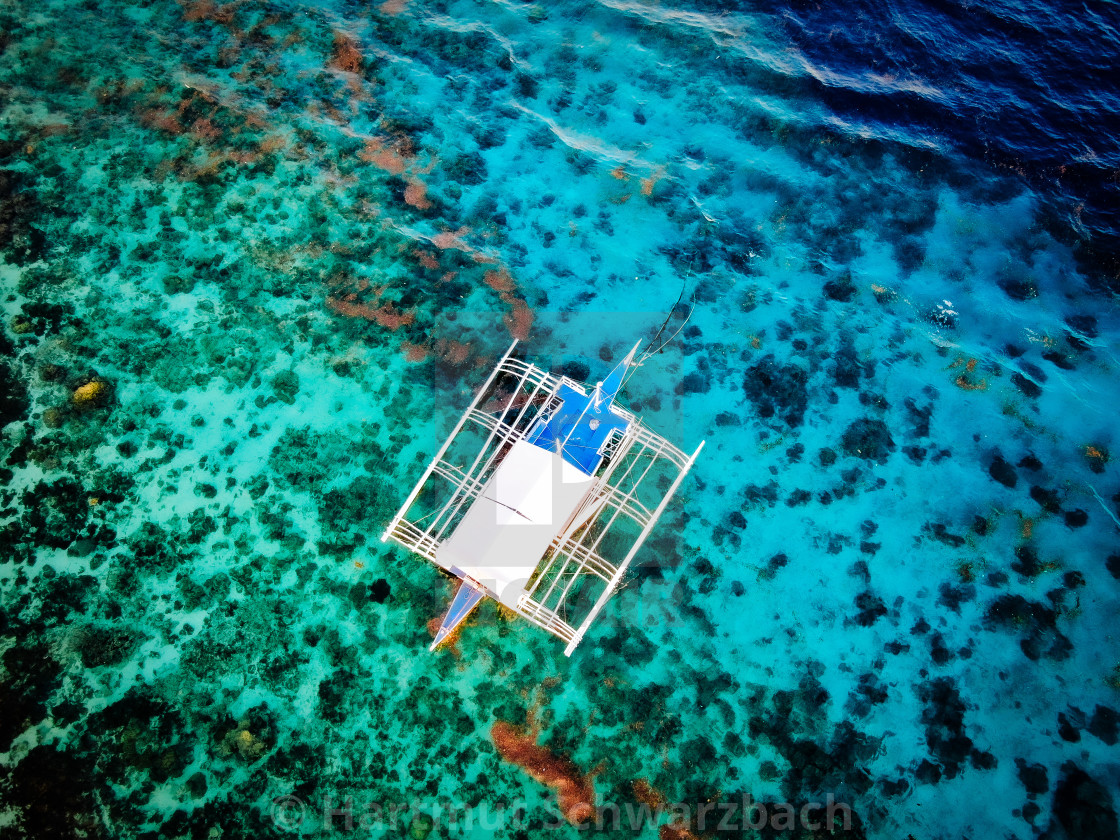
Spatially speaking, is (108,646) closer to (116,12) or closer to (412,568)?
(412,568)

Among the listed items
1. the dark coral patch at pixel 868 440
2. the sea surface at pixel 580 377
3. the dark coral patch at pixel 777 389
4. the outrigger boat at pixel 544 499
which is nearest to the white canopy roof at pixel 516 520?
the outrigger boat at pixel 544 499

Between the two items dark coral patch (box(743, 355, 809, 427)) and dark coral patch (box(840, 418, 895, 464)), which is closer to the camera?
dark coral patch (box(840, 418, 895, 464))

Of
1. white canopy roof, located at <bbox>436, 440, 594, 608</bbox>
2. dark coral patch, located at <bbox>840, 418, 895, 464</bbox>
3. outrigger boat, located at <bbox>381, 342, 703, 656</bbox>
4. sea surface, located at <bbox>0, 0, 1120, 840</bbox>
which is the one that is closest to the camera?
white canopy roof, located at <bbox>436, 440, 594, 608</bbox>

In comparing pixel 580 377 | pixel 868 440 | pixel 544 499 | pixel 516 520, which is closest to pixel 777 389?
pixel 868 440

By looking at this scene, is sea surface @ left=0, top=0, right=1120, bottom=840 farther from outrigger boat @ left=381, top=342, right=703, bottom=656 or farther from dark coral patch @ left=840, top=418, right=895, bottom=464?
outrigger boat @ left=381, top=342, right=703, bottom=656

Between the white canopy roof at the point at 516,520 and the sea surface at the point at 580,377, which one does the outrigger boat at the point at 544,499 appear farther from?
the sea surface at the point at 580,377

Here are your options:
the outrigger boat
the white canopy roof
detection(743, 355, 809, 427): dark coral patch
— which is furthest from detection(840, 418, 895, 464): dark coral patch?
the white canopy roof
